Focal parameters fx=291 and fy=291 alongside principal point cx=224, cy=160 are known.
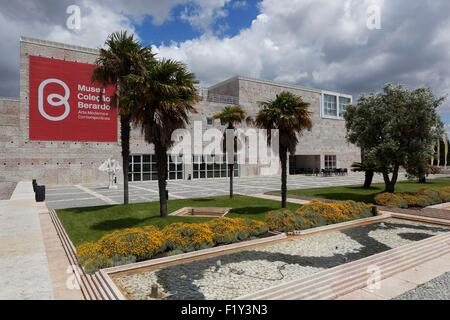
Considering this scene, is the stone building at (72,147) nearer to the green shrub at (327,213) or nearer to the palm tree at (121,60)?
the palm tree at (121,60)

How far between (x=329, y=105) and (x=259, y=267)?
2176 inches

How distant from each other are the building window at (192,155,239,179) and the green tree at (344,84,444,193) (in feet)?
78.0

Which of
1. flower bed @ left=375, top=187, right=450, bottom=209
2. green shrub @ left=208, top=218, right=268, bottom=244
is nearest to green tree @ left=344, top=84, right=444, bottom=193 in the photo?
flower bed @ left=375, top=187, right=450, bottom=209

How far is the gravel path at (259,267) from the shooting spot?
22.7 feet

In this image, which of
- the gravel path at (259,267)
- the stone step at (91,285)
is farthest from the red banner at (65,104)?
the gravel path at (259,267)

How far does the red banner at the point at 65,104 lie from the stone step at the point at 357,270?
2902 centimetres

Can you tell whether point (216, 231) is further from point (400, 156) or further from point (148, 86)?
point (400, 156)

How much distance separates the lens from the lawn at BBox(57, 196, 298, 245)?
A: 12383mm

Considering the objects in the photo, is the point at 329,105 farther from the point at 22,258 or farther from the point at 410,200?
the point at 22,258

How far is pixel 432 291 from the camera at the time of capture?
701cm

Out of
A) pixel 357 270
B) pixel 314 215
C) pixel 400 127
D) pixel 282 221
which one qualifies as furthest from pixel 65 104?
pixel 357 270

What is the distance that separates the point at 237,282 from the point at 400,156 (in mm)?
18222

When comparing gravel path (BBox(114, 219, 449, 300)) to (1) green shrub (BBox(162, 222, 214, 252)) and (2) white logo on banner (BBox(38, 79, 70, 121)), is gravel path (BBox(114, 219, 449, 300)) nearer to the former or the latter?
(1) green shrub (BBox(162, 222, 214, 252))
